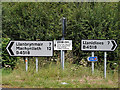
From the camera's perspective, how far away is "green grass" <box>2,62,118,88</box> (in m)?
7.15

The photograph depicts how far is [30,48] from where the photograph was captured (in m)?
8.20

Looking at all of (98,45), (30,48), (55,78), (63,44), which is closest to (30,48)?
(30,48)

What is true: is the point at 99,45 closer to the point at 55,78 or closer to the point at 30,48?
the point at 55,78

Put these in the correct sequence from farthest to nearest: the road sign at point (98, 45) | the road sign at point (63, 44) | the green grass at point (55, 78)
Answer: the road sign at point (63, 44) → the road sign at point (98, 45) → the green grass at point (55, 78)

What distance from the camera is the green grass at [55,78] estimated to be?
7.15m

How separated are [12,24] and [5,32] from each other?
2.17 ft

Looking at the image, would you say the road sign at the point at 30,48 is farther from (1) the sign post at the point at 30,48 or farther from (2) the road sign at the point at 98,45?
(2) the road sign at the point at 98,45

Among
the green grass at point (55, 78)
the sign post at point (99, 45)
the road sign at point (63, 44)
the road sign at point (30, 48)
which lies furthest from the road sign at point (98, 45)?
the road sign at point (30, 48)

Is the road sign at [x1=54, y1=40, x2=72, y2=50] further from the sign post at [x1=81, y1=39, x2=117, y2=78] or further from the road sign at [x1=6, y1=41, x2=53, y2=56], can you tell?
the sign post at [x1=81, y1=39, x2=117, y2=78]

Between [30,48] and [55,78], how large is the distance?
146 centimetres

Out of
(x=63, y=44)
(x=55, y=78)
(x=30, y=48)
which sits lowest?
(x=55, y=78)

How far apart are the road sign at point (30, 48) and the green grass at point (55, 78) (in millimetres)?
694

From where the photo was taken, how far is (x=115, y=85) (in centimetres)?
730

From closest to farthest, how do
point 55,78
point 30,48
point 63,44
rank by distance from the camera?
point 55,78
point 30,48
point 63,44
